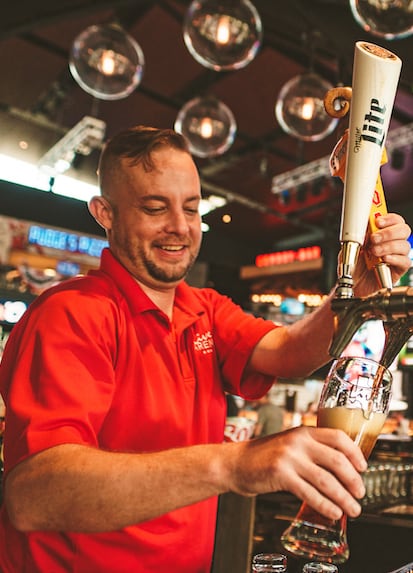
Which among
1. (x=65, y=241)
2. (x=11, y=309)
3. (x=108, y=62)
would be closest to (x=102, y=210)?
(x=108, y=62)

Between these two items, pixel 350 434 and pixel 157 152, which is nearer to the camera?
pixel 350 434

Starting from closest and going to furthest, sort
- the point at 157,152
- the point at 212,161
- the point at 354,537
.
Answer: the point at 157,152 < the point at 354,537 < the point at 212,161

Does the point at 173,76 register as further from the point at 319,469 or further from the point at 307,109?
the point at 319,469

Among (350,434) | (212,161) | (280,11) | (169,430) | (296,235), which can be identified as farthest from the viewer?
(296,235)

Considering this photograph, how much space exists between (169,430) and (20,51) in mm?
4289

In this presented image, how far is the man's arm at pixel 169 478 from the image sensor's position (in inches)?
26.7

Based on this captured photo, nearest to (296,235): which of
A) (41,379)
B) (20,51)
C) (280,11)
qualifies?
(20,51)

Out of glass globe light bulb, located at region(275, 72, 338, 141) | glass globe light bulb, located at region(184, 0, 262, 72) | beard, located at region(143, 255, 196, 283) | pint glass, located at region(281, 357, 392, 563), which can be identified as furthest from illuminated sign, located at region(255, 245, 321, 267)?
pint glass, located at region(281, 357, 392, 563)

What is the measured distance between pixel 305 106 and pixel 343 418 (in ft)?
8.42

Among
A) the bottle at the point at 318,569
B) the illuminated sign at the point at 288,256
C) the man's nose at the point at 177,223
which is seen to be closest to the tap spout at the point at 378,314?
the bottle at the point at 318,569

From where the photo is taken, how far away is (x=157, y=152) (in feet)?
4.34

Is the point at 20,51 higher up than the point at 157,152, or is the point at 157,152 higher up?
the point at 20,51

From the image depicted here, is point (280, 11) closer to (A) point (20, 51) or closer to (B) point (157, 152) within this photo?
(B) point (157, 152)

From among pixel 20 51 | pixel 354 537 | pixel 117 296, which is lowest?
pixel 354 537
